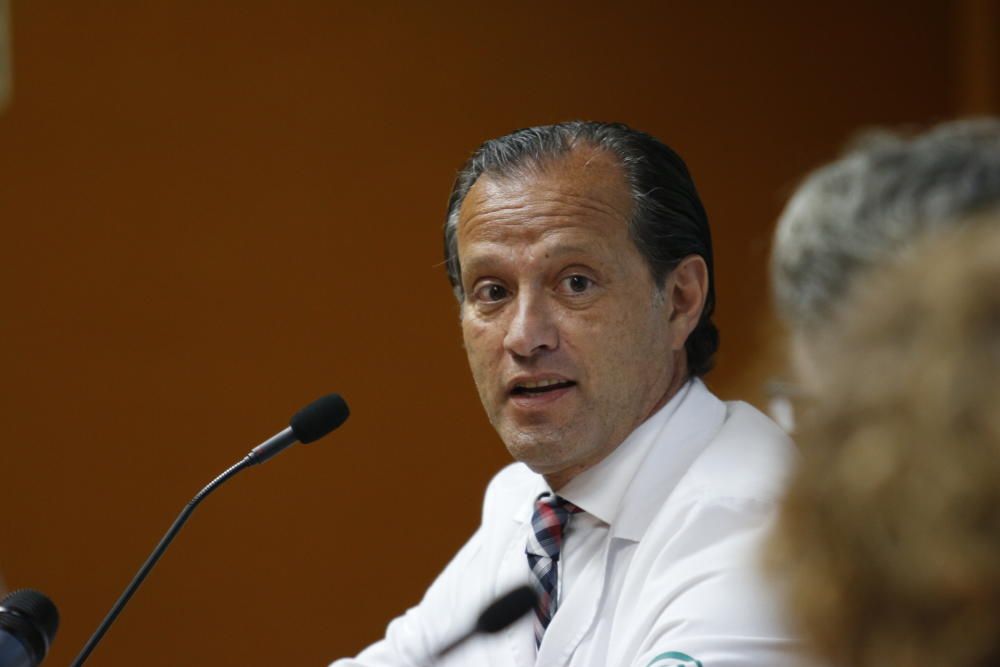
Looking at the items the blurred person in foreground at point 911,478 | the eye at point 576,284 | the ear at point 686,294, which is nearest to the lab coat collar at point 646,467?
the ear at point 686,294

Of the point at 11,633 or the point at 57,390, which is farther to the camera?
the point at 57,390

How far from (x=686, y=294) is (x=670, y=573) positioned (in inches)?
21.0

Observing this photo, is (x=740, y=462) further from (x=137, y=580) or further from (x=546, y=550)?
(x=137, y=580)

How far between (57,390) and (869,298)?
2.85 meters

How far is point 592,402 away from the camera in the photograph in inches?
70.5

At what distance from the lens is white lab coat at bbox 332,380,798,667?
4.70 feet

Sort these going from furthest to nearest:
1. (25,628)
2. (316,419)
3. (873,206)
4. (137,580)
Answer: (316,419)
(137,580)
(25,628)
(873,206)

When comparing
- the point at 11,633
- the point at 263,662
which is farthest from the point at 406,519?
the point at 11,633

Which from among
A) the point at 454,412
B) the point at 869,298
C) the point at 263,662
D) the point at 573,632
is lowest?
the point at 263,662

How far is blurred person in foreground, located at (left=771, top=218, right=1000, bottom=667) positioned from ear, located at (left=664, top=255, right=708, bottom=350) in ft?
3.95

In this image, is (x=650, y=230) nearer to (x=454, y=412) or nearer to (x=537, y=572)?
(x=537, y=572)

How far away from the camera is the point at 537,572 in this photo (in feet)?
5.88

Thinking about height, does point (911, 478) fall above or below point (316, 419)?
above

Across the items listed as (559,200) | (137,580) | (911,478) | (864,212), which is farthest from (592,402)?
(911,478)
